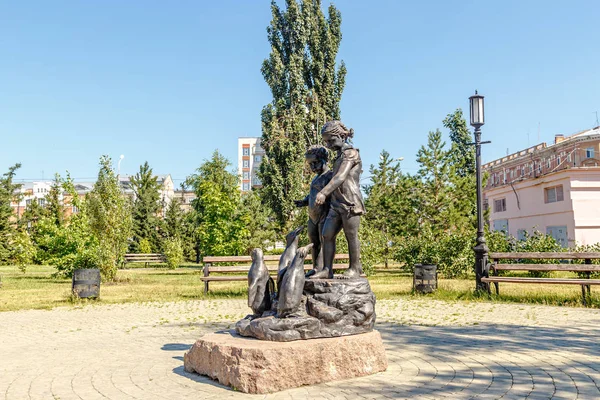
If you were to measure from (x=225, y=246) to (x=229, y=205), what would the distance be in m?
2.02

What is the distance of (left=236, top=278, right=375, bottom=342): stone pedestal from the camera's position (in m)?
5.31

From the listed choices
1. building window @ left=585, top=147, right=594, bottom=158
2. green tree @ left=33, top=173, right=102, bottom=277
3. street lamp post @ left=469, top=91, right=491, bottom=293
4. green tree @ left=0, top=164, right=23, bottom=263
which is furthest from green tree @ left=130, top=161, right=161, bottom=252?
building window @ left=585, top=147, right=594, bottom=158

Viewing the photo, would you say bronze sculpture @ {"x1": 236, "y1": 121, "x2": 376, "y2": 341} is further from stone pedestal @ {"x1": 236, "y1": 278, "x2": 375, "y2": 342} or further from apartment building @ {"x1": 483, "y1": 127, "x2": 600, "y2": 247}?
apartment building @ {"x1": 483, "y1": 127, "x2": 600, "y2": 247}

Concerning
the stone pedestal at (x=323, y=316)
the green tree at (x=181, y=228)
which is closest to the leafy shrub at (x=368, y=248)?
the stone pedestal at (x=323, y=316)

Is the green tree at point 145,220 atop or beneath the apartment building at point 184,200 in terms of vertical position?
beneath

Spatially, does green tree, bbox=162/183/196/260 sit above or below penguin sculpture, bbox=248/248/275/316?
above

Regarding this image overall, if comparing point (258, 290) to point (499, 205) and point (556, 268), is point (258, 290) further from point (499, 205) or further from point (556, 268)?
point (499, 205)

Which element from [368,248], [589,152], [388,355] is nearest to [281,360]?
[388,355]

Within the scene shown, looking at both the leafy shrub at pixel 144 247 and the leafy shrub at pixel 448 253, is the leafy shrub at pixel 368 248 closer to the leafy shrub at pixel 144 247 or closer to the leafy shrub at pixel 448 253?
the leafy shrub at pixel 448 253

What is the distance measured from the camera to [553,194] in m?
28.2

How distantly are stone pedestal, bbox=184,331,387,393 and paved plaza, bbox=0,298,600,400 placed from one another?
0.35 ft

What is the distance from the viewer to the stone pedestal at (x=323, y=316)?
5.31 metres

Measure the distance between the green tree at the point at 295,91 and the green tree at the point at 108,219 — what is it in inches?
424

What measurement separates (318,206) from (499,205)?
31.3 m
